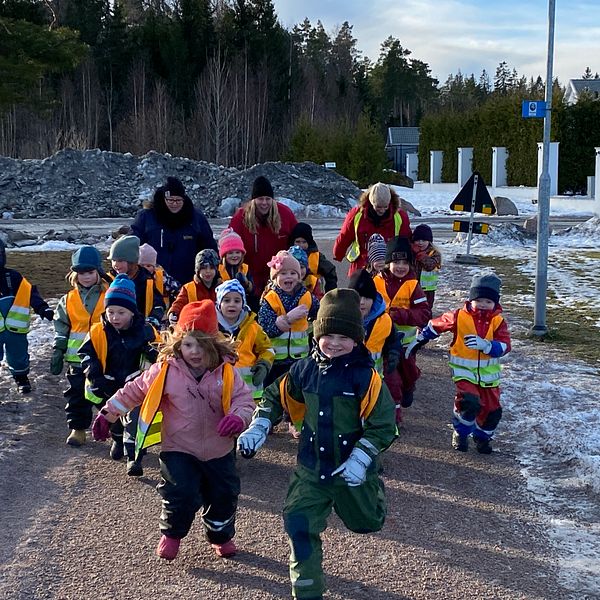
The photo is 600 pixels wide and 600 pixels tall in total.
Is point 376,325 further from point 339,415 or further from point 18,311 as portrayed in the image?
point 18,311

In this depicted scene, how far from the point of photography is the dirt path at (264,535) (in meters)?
3.97

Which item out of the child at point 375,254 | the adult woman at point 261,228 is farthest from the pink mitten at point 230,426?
the adult woman at point 261,228

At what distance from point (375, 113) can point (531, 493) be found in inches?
2640

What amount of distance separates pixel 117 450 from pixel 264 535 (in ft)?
5.61

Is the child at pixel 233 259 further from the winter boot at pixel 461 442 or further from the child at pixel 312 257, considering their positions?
the winter boot at pixel 461 442

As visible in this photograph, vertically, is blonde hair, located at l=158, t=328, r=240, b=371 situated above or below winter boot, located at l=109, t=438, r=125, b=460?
above

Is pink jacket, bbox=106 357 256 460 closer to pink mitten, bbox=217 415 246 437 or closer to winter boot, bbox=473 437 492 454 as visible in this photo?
pink mitten, bbox=217 415 246 437

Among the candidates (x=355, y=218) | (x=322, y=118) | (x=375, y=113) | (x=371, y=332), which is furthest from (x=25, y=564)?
(x=375, y=113)

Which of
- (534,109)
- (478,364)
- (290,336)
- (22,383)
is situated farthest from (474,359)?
(534,109)

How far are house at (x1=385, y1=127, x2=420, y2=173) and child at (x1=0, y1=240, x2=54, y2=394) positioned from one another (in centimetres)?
6146

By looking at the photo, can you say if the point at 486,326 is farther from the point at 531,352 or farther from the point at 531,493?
the point at 531,352

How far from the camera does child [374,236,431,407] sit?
6.55 meters

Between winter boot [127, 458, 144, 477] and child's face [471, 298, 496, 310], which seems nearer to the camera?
winter boot [127, 458, 144, 477]

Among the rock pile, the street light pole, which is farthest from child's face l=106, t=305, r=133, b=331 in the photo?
the rock pile
